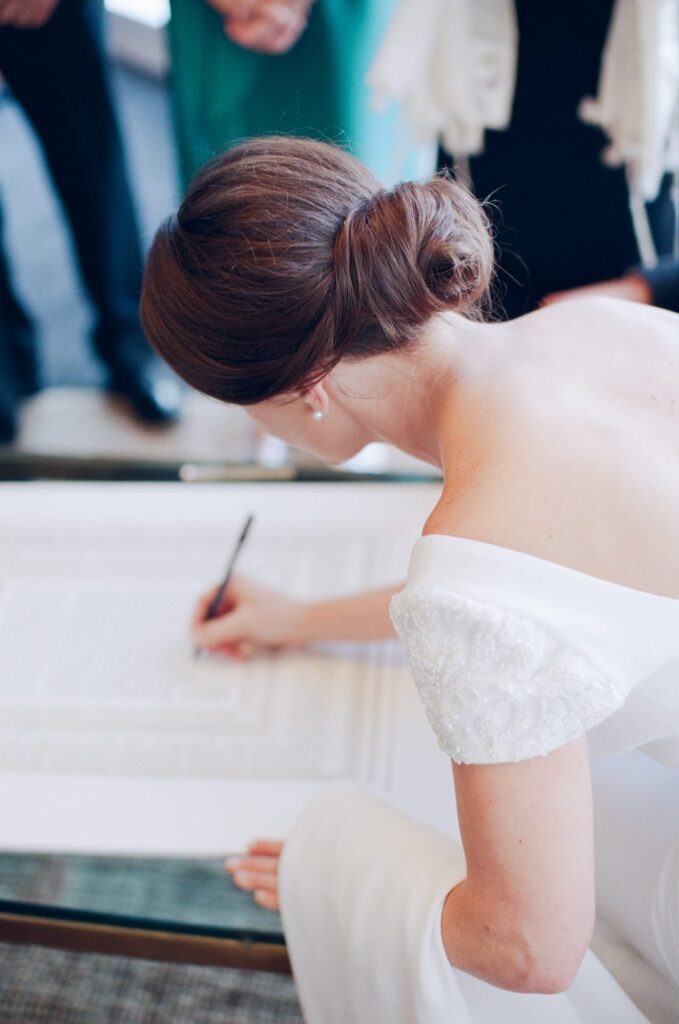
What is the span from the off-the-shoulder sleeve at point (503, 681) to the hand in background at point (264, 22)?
1.12m

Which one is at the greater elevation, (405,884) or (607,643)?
(607,643)

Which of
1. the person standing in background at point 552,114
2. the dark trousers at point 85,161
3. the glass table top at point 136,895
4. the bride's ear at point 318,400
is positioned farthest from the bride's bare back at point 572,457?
the dark trousers at point 85,161

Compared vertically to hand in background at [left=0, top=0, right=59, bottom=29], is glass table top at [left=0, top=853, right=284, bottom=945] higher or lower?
lower

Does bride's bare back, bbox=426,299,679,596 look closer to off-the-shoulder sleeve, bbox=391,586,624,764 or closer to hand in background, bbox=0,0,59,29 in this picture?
off-the-shoulder sleeve, bbox=391,586,624,764

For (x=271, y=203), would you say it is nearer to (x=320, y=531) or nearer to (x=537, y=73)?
(x=320, y=531)

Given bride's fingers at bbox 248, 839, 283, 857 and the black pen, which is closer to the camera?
bride's fingers at bbox 248, 839, 283, 857

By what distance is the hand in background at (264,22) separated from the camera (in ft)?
4.63

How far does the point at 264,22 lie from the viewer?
1.42 meters

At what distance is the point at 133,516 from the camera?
109 cm

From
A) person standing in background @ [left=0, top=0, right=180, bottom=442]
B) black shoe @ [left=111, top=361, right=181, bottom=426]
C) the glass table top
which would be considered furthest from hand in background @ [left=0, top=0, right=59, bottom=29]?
the glass table top

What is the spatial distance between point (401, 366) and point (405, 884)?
406 millimetres

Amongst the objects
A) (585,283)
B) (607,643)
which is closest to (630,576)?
(607,643)

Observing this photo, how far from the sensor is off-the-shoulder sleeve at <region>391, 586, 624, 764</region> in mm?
610

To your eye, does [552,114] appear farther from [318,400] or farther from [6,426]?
[6,426]
